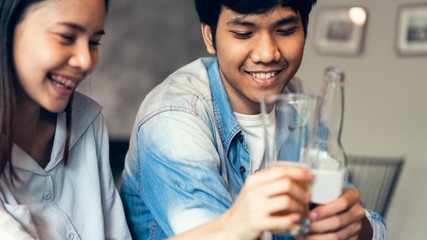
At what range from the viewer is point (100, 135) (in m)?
1.55

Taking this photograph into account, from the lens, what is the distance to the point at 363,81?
431 cm

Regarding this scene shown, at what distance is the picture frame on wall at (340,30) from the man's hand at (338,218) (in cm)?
326

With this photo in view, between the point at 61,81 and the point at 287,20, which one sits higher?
the point at 287,20

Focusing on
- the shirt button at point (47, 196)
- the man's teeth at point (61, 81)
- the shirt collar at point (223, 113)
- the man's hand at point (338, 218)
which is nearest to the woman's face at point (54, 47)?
the man's teeth at point (61, 81)

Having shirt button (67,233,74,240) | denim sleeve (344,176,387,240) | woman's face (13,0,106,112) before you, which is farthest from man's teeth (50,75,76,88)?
denim sleeve (344,176,387,240)

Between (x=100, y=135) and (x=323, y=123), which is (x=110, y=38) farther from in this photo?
(x=323, y=123)

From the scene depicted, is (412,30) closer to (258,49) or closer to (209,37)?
(209,37)

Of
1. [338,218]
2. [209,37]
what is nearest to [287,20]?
[209,37]

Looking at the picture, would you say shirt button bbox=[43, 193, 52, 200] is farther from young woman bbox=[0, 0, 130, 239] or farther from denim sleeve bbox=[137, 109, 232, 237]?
denim sleeve bbox=[137, 109, 232, 237]

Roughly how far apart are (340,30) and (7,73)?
3.62m

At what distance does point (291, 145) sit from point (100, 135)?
0.67 meters

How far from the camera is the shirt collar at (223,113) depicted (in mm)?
1614

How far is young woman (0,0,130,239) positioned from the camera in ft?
3.86

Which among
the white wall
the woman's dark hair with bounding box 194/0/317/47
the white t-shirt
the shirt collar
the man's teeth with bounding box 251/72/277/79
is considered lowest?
the white wall
